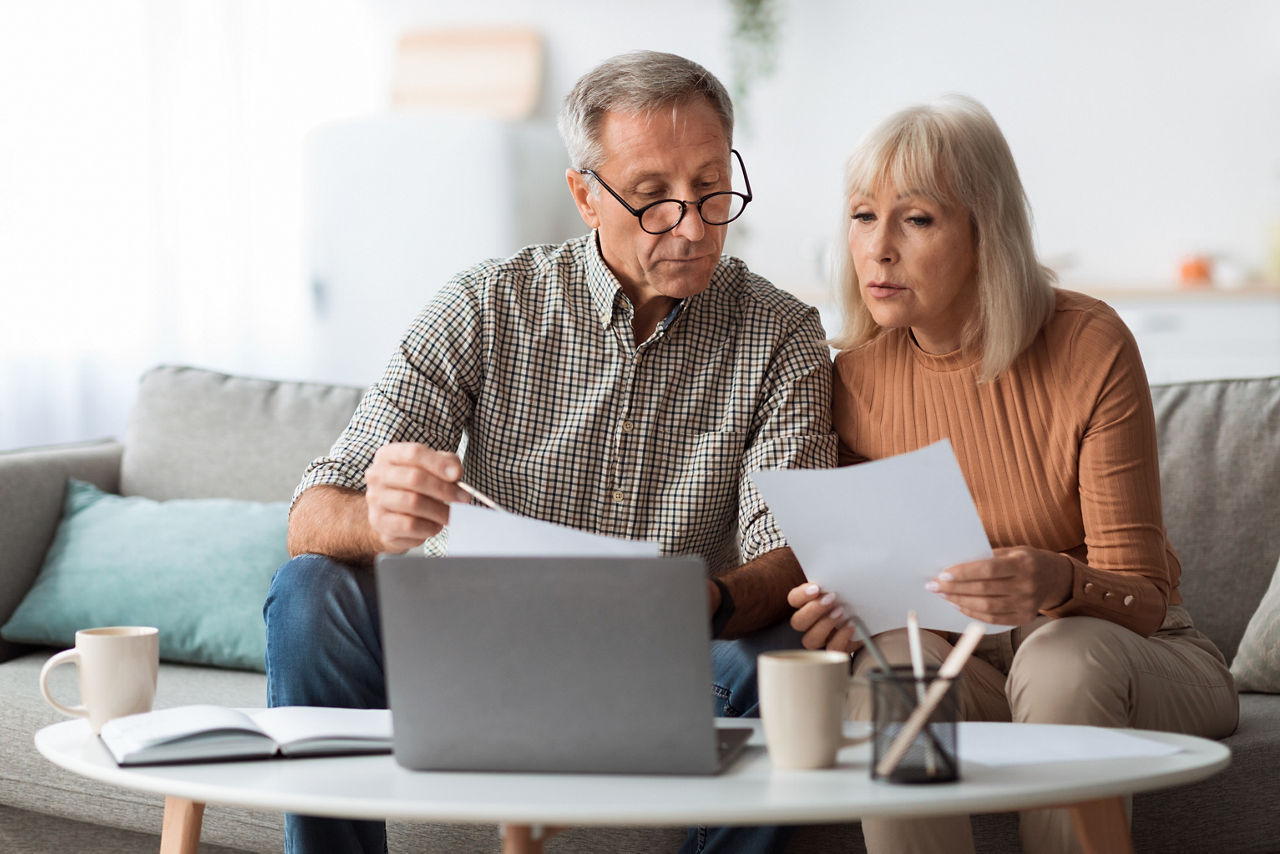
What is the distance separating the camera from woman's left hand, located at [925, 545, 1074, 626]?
122 cm

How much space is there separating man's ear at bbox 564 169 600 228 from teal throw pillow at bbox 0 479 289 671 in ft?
2.38

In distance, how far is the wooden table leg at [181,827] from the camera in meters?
1.17

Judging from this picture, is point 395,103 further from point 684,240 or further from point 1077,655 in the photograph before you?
point 1077,655

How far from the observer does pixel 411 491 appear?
4.06 ft

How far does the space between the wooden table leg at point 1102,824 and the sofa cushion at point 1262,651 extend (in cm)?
82

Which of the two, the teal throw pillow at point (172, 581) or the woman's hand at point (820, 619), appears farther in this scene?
the teal throw pillow at point (172, 581)

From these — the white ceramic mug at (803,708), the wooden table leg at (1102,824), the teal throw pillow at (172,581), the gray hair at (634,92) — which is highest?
the gray hair at (634,92)

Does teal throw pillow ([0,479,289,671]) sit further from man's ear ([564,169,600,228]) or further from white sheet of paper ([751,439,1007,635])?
white sheet of paper ([751,439,1007,635])

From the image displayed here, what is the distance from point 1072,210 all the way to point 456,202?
1944 millimetres

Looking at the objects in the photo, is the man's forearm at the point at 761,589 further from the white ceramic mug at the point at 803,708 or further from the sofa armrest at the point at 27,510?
the sofa armrest at the point at 27,510

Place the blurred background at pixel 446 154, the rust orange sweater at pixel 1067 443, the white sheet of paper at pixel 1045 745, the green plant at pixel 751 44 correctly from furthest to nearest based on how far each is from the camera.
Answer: the green plant at pixel 751 44
the blurred background at pixel 446 154
the rust orange sweater at pixel 1067 443
the white sheet of paper at pixel 1045 745

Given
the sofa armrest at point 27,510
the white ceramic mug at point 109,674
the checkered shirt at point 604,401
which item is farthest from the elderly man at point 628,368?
the sofa armrest at point 27,510

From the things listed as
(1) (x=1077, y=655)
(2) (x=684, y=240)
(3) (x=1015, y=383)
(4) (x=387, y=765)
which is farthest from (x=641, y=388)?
(4) (x=387, y=765)

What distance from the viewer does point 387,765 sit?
1.00 m
